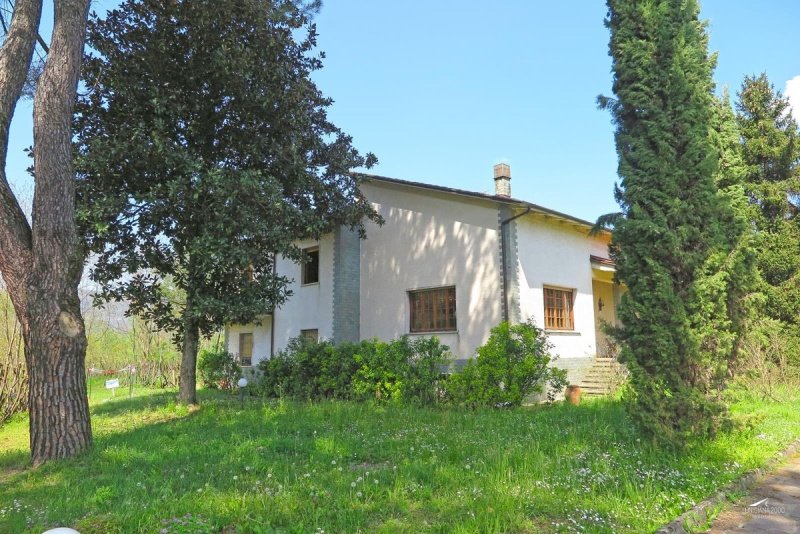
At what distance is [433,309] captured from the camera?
1427 centimetres

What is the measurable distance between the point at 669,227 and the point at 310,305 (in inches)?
509

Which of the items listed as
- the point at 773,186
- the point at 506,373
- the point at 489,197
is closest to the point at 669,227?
the point at 506,373

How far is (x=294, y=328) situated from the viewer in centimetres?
1781

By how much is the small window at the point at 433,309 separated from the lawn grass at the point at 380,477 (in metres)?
5.44

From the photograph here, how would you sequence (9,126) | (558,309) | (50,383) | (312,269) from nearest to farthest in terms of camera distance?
(50,383) < (9,126) < (558,309) < (312,269)

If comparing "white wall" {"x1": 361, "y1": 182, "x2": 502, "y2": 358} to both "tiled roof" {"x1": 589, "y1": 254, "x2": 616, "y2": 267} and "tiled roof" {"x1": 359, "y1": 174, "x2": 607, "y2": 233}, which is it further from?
"tiled roof" {"x1": 589, "y1": 254, "x2": 616, "y2": 267}

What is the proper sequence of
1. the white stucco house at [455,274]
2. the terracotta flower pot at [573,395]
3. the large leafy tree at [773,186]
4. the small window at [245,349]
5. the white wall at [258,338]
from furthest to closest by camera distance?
the small window at [245,349]
the white wall at [258,338]
the large leafy tree at [773,186]
the white stucco house at [455,274]
the terracotta flower pot at [573,395]

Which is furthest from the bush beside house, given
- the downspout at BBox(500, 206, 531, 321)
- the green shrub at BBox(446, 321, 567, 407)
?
the downspout at BBox(500, 206, 531, 321)

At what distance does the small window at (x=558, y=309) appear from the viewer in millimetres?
13789

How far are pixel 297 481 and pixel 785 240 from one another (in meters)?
15.1

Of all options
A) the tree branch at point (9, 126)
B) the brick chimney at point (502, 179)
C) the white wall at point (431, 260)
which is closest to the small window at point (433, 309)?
the white wall at point (431, 260)

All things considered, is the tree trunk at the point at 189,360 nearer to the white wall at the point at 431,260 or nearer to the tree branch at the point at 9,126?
the tree branch at the point at 9,126

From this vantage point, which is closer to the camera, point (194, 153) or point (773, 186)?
point (194, 153)

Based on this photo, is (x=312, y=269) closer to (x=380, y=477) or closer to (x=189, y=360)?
(x=189, y=360)
